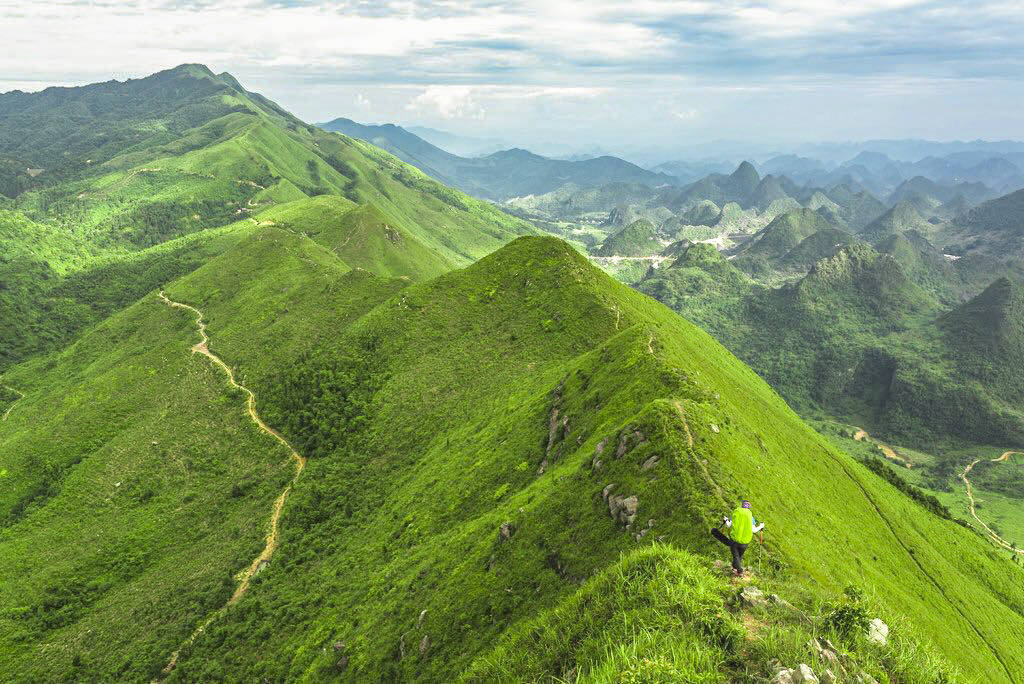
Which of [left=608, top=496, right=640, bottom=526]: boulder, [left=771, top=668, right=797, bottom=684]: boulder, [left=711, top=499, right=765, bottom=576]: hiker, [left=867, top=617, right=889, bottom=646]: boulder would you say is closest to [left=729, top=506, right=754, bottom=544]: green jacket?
[left=711, top=499, right=765, bottom=576]: hiker

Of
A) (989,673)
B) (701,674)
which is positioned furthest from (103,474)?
(989,673)

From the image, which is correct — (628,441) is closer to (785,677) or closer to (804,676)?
(785,677)

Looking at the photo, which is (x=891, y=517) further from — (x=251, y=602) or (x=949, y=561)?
(x=251, y=602)

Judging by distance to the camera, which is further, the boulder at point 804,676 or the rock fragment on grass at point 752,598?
the rock fragment on grass at point 752,598

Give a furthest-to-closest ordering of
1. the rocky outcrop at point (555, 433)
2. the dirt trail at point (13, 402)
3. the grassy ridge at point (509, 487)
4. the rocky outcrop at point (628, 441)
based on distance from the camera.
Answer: the dirt trail at point (13, 402) < the rocky outcrop at point (555, 433) < the rocky outcrop at point (628, 441) < the grassy ridge at point (509, 487)

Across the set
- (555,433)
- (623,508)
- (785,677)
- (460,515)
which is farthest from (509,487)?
(785,677)

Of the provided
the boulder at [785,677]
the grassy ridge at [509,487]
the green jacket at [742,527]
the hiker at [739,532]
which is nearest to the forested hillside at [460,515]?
the grassy ridge at [509,487]

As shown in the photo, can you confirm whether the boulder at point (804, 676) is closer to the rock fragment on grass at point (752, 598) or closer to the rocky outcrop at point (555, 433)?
the rock fragment on grass at point (752, 598)
